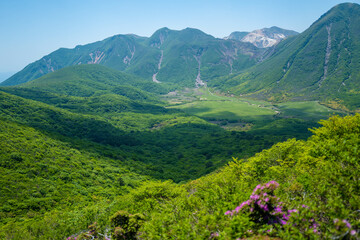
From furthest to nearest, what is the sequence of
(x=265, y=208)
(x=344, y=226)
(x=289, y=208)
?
1. (x=289, y=208)
2. (x=265, y=208)
3. (x=344, y=226)

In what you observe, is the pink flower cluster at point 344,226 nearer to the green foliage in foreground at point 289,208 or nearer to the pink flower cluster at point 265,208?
the green foliage in foreground at point 289,208

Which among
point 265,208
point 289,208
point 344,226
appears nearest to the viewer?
point 344,226

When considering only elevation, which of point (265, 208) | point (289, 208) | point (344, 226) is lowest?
point (289, 208)


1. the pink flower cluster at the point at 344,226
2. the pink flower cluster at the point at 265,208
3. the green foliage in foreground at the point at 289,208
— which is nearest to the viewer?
the pink flower cluster at the point at 344,226

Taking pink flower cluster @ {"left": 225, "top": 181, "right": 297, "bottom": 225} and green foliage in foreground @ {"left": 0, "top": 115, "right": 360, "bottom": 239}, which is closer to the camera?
green foliage in foreground @ {"left": 0, "top": 115, "right": 360, "bottom": 239}

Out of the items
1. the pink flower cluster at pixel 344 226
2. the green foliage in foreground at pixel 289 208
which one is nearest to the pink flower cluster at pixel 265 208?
the green foliage in foreground at pixel 289 208

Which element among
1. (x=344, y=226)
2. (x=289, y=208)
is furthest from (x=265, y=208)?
(x=344, y=226)

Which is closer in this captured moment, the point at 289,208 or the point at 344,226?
the point at 344,226

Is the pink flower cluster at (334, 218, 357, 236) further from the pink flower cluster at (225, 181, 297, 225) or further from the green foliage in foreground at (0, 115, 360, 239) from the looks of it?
the pink flower cluster at (225, 181, 297, 225)

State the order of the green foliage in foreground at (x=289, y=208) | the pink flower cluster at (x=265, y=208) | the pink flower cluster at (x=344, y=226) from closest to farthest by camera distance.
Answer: the pink flower cluster at (x=344, y=226)
the green foliage in foreground at (x=289, y=208)
the pink flower cluster at (x=265, y=208)

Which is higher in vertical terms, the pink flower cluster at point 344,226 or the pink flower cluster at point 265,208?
the pink flower cluster at point 344,226

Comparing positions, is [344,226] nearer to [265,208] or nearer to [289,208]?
[289,208]

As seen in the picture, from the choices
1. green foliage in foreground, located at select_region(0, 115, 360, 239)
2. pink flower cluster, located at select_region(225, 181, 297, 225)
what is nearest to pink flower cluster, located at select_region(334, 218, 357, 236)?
green foliage in foreground, located at select_region(0, 115, 360, 239)

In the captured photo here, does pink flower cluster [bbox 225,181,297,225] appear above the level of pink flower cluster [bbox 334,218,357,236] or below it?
below
